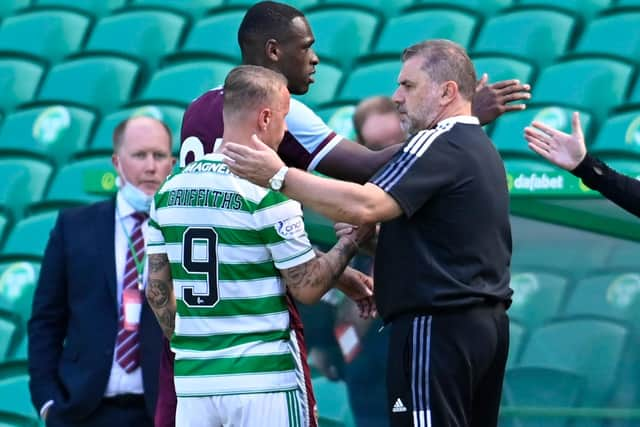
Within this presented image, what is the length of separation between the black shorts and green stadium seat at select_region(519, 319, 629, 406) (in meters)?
0.91

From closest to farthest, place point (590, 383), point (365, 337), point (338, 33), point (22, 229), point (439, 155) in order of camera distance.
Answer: point (439, 155)
point (590, 383)
point (365, 337)
point (22, 229)
point (338, 33)

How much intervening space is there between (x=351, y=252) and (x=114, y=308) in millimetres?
1143

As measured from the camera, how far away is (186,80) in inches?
Answer: 327

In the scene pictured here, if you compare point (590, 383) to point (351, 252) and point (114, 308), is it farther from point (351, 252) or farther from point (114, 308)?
point (114, 308)

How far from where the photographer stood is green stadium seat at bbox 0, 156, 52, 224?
784 cm

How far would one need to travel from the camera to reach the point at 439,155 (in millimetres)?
3506

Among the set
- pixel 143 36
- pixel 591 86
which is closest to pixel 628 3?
pixel 591 86

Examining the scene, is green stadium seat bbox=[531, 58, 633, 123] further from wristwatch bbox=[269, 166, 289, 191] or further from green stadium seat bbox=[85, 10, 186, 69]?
wristwatch bbox=[269, 166, 289, 191]

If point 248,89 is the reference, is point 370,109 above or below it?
below

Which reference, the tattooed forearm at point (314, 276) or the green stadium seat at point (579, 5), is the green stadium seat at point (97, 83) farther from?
the tattooed forearm at point (314, 276)

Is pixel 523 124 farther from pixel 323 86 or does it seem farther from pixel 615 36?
pixel 323 86

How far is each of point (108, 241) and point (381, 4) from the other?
Answer: 4.74 metres

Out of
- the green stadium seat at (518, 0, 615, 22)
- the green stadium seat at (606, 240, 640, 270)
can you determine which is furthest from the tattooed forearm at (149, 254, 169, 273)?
the green stadium seat at (518, 0, 615, 22)

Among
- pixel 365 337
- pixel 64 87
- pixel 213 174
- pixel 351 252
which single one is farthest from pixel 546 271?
pixel 64 87
